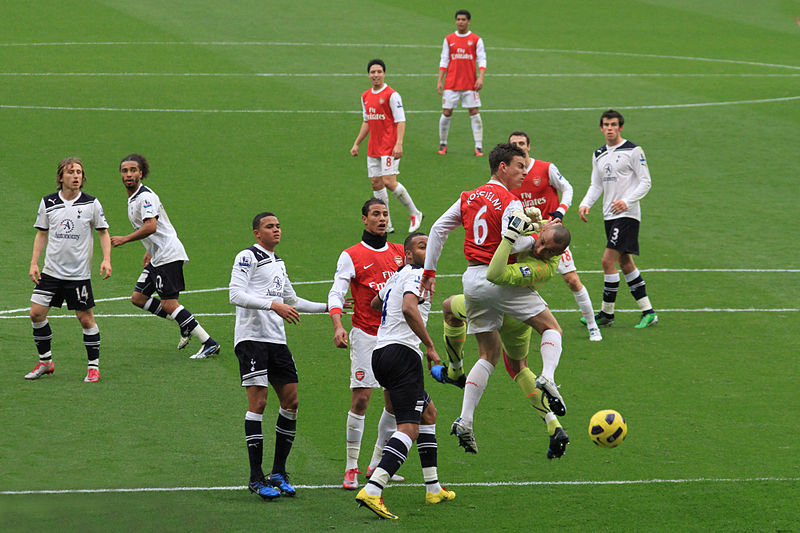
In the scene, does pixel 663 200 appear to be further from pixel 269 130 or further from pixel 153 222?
pixel 153 222

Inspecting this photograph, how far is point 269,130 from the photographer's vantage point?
976 inches

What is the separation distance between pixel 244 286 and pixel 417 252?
1.44 m

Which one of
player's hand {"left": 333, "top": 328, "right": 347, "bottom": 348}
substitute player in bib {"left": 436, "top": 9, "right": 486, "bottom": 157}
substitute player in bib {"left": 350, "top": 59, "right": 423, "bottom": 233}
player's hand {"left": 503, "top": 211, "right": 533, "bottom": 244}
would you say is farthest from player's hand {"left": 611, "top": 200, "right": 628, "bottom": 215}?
substitute player in bib {"left": 436, "top": 9, "right": 486, "bottom": 157}

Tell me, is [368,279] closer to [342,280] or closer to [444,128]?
[342,280]

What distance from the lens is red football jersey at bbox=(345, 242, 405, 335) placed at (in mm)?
9336

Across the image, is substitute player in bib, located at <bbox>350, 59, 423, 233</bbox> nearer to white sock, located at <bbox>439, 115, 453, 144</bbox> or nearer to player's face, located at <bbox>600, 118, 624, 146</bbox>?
player's face, located at <bbox>600, 118, 624, 146</bbox>

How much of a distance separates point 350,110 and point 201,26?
412 inches

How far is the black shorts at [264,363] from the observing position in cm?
889

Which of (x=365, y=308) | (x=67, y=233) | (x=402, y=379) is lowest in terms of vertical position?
(x=402, y=379)

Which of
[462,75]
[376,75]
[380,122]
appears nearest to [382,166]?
[380,122]

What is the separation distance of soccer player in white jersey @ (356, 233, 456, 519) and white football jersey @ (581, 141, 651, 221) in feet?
18.3

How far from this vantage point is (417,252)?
359 inches

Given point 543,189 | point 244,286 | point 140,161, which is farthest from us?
point 543,189

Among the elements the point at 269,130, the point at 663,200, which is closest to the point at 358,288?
the point at 663,200
